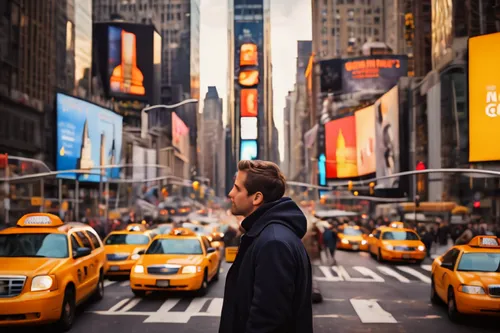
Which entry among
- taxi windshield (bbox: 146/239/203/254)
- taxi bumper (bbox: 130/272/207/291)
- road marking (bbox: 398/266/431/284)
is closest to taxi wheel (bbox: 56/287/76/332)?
taxi bumper (bbox: 130/272/207/291)

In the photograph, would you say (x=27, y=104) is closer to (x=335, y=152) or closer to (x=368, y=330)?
(x=368, y=330)

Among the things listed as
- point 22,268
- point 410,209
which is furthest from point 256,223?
point 410,209

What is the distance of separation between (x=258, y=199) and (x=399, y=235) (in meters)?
23.5

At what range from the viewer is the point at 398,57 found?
11094 cm

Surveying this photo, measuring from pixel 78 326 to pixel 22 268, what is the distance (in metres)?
1.70

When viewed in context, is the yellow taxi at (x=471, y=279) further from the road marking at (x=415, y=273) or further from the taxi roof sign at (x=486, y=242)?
the road marking at (x=415, y=273)

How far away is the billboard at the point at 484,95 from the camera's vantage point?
148 ft

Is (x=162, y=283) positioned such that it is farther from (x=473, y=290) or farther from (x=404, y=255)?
(x=404, y=255)

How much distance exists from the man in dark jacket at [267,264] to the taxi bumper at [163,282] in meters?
10.6

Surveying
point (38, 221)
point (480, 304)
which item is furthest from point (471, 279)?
point (38, 221)

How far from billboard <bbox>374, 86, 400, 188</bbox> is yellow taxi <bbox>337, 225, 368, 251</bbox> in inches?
1632

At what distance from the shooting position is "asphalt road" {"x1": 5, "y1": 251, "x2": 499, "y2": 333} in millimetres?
10727

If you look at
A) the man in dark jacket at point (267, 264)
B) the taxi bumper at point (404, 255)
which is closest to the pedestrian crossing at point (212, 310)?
the man in dark jacket at point (267, 264)

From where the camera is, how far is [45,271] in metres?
9.70
